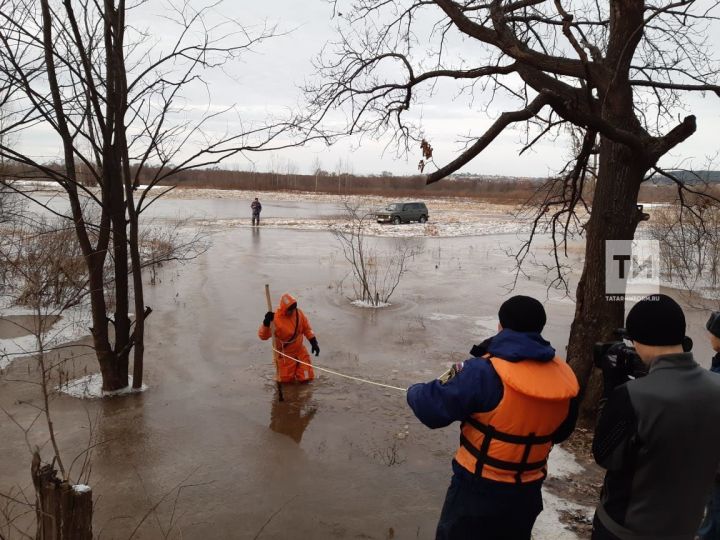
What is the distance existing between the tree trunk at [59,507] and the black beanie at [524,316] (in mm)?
2011

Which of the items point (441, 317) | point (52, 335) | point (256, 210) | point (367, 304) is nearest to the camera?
point (52, 335)

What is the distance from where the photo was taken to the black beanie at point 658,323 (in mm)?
2223

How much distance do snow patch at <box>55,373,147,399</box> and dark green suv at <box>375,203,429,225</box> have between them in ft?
91.9

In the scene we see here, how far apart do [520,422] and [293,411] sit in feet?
15.6

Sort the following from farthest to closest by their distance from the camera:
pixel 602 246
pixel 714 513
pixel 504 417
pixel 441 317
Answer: pixel 441 317 < pixel 602 246 < pixel 714 513 < pixel 504 417

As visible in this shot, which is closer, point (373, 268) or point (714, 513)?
point (714, 513)

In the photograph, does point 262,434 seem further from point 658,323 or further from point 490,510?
point 658,323

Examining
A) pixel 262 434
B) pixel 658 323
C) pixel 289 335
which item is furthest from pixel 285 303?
pixel 658 323

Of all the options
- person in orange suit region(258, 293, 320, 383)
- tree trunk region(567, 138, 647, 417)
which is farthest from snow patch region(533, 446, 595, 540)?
person in orange suit region(258, 293, 320, 383)

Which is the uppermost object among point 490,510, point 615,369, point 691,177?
point 691,177

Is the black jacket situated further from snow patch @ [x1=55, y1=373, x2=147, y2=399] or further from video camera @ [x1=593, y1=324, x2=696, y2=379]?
snow patch @ [x1=55, y1=373, x2=147, y2=399]

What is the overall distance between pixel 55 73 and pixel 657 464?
23.0 ft

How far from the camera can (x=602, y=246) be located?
5758 millimetres

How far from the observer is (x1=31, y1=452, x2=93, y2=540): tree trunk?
2.31 meters
